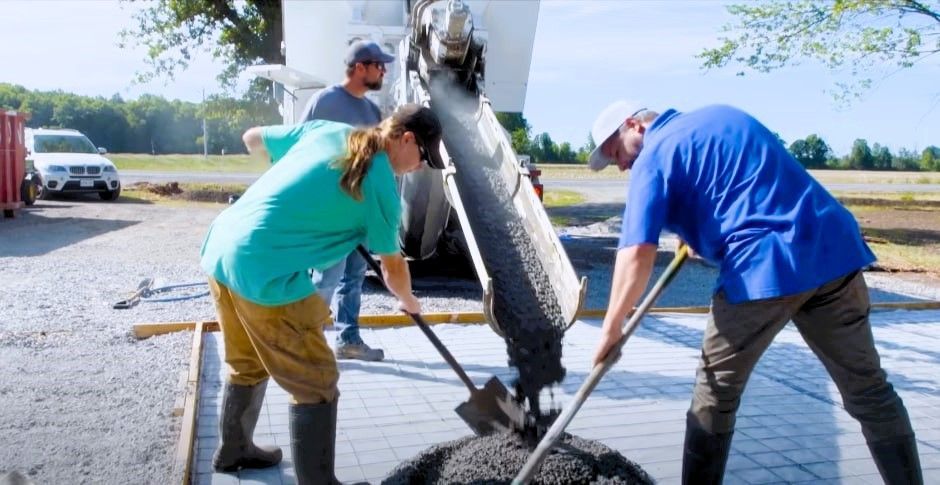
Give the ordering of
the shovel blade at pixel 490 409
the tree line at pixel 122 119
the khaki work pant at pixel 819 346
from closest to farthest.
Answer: the khaki work pant at pixel 819 346 → the shovel blade at pixel 490 409 → the tree line at pixel 122 119

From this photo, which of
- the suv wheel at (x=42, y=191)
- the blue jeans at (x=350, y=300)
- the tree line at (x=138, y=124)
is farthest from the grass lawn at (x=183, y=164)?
the blue jeans at (x=350, y=300)

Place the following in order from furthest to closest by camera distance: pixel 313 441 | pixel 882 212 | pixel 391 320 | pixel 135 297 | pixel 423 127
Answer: pixel 882 212
pixel 135 297
pixel 391 320
pixel 313 441
pixel 423 127

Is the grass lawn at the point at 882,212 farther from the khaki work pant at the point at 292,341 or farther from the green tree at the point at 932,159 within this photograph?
the green tree at the point at 932,159

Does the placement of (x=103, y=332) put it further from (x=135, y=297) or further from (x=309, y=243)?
(x=309, y=243)

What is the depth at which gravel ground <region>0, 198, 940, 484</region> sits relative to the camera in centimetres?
376

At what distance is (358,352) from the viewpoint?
5207 millimetres

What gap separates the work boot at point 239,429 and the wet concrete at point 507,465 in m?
0.60

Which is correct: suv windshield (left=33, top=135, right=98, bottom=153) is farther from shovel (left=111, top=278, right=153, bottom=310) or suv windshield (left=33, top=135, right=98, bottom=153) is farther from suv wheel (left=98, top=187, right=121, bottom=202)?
→ shovel (left=111, top=278, right=153, bottom=310)

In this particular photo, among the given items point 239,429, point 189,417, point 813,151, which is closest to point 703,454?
point 239,429

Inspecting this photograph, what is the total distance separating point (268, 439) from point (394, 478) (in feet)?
2.92

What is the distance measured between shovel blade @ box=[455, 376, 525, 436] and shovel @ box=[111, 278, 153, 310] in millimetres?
4039

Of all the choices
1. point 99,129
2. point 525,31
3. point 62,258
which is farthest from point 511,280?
point 99,129

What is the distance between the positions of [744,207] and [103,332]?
4.53m

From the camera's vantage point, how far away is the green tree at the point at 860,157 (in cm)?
4544
